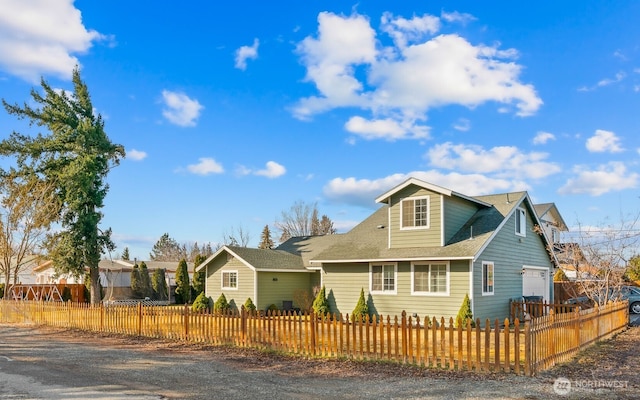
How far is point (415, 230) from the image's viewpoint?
2266cm

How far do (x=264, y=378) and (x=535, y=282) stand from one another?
799 inches

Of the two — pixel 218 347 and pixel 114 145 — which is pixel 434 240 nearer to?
pixel 218 347

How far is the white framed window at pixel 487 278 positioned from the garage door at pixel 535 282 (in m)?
3.79

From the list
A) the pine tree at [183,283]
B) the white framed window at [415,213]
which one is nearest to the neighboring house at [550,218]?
the white framed window at [415,213]

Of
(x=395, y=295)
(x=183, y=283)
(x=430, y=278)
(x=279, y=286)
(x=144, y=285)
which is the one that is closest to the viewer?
(x=430, y=278)

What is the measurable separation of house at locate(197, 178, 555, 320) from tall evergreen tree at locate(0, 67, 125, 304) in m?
12.1

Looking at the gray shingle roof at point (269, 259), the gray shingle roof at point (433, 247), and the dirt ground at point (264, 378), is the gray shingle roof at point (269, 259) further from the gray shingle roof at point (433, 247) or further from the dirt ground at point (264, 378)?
the dirt ground at point (264, 378)

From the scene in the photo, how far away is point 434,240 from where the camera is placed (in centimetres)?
2206

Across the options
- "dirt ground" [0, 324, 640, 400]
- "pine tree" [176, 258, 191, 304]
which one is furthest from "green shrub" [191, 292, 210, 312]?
"dirt ground" [0, 324, 640, 400]

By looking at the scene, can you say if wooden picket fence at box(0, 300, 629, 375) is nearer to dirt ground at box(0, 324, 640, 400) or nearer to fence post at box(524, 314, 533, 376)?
fence post at box(524, 314, 533, 376)

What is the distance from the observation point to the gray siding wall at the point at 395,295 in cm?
2097

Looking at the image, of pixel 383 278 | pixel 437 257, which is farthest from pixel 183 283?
pixel 437 257

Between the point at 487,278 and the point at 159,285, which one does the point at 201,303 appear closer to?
the point at 487,278

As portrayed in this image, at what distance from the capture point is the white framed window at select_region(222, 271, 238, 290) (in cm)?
2850
